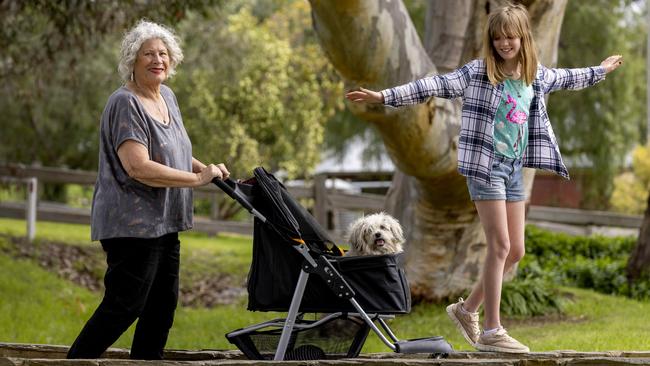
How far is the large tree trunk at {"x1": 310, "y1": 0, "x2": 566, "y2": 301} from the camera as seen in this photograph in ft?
26.1

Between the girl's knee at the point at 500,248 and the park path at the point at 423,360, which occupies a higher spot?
the girl's knee at the point at 500,248

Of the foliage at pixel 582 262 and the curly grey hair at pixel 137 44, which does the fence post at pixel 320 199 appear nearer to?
the foliage at pixel 582 262

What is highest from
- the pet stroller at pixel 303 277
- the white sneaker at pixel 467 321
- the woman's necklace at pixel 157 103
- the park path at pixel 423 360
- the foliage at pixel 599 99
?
the foliage at pixel 599 99

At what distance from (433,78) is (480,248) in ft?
17.6

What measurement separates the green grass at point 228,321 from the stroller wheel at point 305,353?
263 cm

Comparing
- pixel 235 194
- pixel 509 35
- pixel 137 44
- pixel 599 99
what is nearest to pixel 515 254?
pixel 509 35

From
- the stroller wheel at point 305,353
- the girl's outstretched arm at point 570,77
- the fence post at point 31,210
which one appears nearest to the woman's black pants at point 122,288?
the stroller wheel at point 305,353

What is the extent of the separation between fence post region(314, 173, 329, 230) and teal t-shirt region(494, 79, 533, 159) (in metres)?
12.7

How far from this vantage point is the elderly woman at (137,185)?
16.9 feet

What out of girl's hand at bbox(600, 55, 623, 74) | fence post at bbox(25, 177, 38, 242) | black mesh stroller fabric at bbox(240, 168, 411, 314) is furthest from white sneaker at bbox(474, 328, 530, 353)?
fence post at bbox(25, 177, 38, 242)

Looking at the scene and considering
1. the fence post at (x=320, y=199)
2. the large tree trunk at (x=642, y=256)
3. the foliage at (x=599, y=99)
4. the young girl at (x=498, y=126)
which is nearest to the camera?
the young girl at (x=498, y=126)

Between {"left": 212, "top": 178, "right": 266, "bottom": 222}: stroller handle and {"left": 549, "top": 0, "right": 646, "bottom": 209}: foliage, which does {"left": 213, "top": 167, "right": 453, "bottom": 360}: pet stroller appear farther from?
{"left": 549, "top": 0, "right": 646, "bottom": 209}: foliage

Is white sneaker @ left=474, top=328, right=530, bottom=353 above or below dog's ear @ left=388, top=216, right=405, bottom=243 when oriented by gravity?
below

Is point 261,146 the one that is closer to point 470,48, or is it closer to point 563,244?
point 563,244
